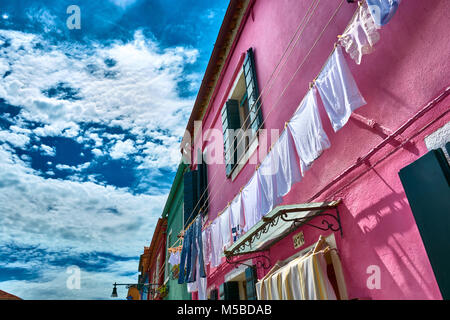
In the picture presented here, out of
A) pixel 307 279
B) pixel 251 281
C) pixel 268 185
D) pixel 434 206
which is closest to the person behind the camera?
pixel 434 206

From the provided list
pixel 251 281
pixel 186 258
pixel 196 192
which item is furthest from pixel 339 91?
pixel 196 192

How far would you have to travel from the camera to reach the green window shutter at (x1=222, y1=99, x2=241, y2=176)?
324 inches

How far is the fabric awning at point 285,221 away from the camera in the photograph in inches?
158

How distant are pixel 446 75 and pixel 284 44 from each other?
350cm

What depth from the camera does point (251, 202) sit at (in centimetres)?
540

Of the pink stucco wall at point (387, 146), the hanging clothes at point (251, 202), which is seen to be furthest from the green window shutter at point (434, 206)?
the hanging clothes at point (251, 202)

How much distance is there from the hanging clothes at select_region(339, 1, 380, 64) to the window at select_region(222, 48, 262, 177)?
336 cm

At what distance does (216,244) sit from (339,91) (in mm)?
4896

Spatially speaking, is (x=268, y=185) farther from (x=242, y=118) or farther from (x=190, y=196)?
(x=190, y=196)

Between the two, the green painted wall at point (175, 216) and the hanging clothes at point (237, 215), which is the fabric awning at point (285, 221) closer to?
the hanging clothes at point (237, 215)

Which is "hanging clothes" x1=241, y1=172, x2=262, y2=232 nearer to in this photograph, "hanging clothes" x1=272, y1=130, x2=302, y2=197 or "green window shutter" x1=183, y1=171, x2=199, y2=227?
"hanging clothes" x1=272, y1=130, x2=302, y2=197

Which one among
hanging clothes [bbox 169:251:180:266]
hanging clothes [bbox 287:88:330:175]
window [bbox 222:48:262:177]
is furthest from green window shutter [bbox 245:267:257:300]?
hanging clothes [bbox 169:251:180:266]

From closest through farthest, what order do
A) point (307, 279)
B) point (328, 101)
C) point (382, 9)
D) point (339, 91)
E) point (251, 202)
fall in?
point (382, 9) < point (339, 91) < point (328, 101) < point (307, 279) < point (251, 202)
